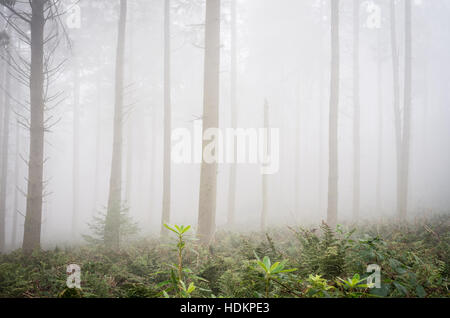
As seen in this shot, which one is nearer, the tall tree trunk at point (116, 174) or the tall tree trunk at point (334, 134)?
the tall tree trunk at point (116, 174)

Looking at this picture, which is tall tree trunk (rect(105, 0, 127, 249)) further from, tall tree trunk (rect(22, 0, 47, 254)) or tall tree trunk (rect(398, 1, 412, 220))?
tall tree trunk (rect(398, 1, 412, 220))

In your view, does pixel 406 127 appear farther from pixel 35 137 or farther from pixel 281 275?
pixel 35 137

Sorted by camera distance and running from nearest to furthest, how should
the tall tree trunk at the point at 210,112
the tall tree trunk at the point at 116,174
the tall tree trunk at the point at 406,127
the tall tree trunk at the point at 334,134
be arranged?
1. the tall tree trunk at the point at 210,112
2. the tall tree trunk at the point at 116,174
3. the tall tree trunk at the point at 334,134
4. the tall tree trunk at the point at 406,127

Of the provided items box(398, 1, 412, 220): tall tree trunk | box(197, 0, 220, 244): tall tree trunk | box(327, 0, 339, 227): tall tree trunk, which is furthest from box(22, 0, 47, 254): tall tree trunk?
box(398, 1, 412, 220): tall tree trunk

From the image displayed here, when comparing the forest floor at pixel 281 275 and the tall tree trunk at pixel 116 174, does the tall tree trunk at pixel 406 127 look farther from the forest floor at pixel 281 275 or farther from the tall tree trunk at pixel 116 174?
the tall tree trunk at pixel 116 174

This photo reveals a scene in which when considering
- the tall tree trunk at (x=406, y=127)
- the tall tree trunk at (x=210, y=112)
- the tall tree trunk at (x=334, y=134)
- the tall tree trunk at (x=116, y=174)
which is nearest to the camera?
the tall tree trunk at (x=210, y=112)

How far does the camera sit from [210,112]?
6.61 metres

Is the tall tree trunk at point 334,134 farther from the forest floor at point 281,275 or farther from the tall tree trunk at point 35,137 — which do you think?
the tall tree trunk at point 35,137

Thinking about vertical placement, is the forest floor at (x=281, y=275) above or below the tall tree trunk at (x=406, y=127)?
below

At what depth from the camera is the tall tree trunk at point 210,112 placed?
6.43 meters

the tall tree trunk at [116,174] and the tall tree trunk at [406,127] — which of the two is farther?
the tall tree trunk at [406,127]

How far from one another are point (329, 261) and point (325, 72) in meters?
25.7

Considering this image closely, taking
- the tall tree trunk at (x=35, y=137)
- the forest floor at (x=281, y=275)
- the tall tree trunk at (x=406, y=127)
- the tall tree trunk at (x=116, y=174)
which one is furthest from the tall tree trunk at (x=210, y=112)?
the tall tree trunk at (x=406, y=127)

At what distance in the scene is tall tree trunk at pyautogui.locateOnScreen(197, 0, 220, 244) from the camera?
253 inches
